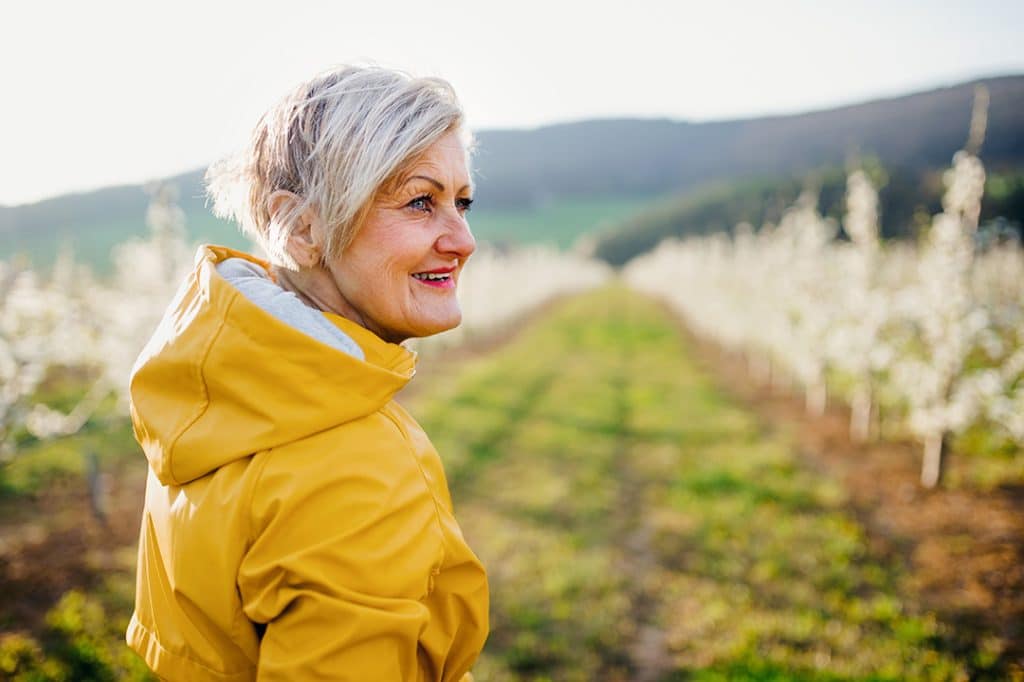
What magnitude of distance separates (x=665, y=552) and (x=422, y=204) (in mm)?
6058

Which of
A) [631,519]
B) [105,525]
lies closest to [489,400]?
[631,519]

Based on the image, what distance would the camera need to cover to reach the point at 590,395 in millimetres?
13805

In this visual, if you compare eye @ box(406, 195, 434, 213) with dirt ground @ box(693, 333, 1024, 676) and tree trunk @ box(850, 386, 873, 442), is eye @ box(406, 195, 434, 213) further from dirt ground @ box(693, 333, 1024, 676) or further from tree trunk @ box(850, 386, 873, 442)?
tree trunk @ box(850, 386, 873, 442)

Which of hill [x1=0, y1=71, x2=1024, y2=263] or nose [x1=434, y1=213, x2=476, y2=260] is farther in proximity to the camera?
hill [x1=0, y1=71, x2=1024, y2=263]

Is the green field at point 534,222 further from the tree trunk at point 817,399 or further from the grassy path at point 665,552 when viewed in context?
the tree trunk at point 817,399

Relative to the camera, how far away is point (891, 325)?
9.56m

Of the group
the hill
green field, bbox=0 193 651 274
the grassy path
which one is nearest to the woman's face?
the grassy path

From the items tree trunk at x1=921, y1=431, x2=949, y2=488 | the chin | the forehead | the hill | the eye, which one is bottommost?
the hill

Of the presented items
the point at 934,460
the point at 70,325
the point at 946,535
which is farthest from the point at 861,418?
the point at 70,325

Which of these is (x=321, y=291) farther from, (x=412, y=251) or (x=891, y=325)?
(x=891, y=325)

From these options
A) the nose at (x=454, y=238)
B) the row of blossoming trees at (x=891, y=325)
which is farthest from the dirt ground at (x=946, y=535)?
the nose at (x=454, y=238)

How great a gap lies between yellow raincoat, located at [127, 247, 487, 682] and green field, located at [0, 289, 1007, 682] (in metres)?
3.94

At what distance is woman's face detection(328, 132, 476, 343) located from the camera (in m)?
1.42

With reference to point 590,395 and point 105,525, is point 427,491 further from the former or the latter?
point 590,395
